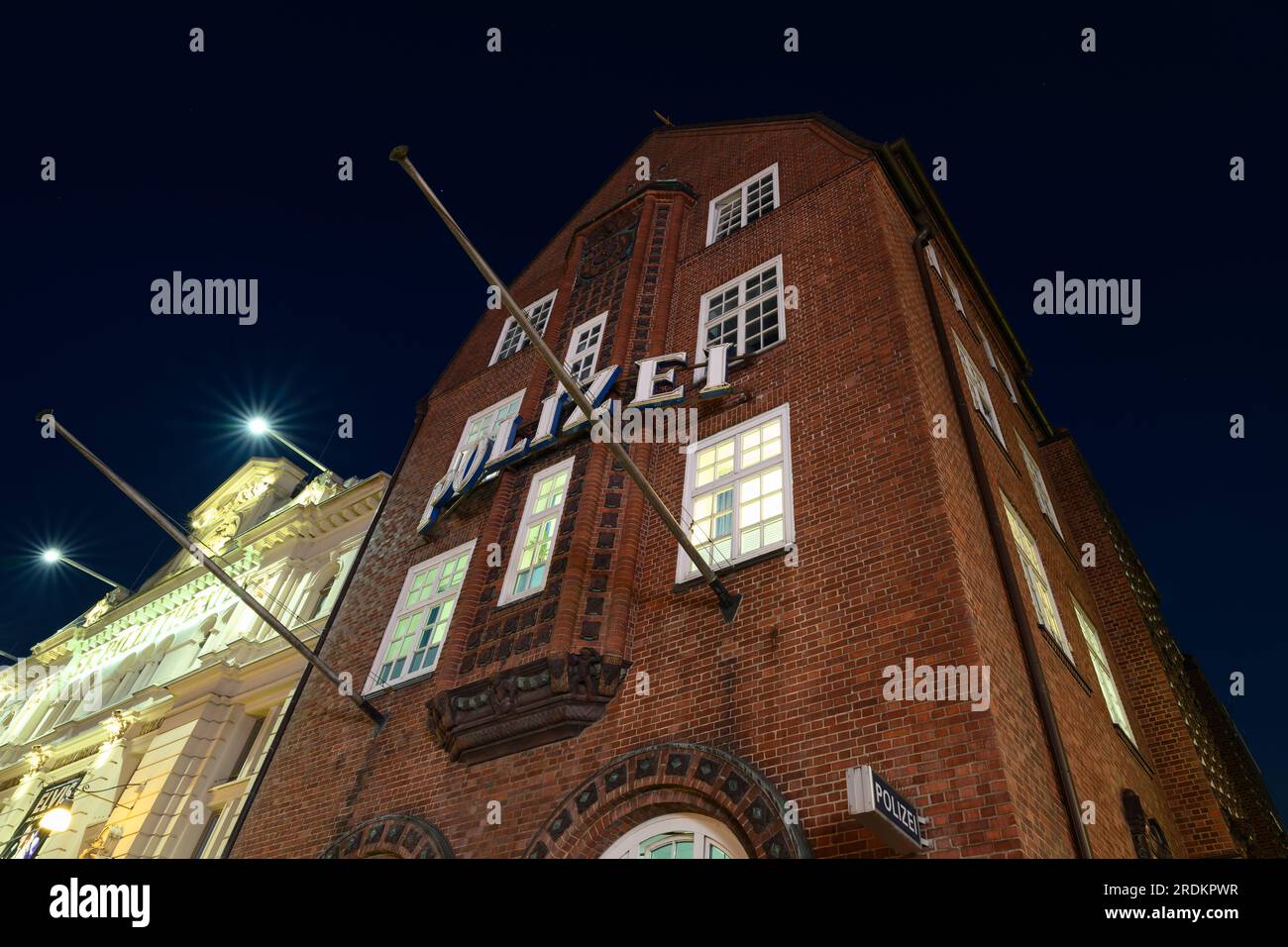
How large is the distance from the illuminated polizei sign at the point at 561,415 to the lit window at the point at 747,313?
523 mm

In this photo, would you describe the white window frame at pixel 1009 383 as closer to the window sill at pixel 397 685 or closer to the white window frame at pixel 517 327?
the white window frame at pixel 517 327

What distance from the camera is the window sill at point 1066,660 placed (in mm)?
9953

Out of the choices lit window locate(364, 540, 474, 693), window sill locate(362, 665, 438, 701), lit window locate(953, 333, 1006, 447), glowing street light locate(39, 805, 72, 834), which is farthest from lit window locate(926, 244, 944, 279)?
glowing street light locate(39, 805, 72, 834)

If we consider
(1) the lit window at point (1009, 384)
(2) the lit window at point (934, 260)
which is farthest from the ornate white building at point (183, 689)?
(1) the lit window at point (1009, 384)

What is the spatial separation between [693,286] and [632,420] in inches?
175

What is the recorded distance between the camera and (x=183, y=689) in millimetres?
19766

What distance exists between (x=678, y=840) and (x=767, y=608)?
2528 millimetres

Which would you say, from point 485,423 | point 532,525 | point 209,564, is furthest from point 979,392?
point 209,564

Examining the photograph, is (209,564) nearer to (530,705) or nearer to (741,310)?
(530,705)

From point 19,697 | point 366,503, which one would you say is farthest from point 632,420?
point 19,697

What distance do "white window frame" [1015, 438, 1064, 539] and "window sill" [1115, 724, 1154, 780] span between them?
4.09 m

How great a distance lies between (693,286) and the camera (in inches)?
626

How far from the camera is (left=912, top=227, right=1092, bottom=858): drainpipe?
296 inches

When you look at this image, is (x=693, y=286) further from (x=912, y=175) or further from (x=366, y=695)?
(x=366, y=695)
